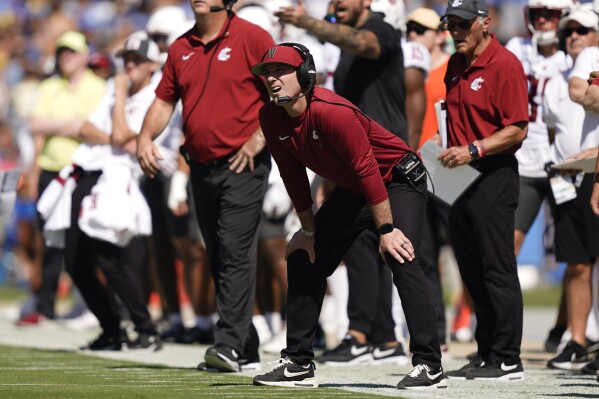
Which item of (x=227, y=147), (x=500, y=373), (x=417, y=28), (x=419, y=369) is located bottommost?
(x=500, y=373)

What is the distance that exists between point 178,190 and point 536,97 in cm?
299

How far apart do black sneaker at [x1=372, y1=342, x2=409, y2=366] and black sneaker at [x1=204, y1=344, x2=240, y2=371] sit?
1.47m

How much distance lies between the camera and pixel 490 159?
28.8 feet

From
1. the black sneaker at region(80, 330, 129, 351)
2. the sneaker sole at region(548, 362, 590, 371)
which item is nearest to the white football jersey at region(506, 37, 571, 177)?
the sneaker sole at region(548, 362, 590, 371)

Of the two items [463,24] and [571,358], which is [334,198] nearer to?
[463,24]

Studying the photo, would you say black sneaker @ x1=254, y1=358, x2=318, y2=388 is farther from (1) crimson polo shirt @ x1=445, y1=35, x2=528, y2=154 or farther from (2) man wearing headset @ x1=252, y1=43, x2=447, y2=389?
(1) crimson polo shirt @ x1=445, y1=35, x2=528, y2=154

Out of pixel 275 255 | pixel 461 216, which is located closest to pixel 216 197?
pixel 461 216

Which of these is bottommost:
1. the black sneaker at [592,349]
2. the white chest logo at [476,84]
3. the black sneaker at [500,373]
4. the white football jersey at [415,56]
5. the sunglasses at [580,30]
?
the black sneaker at [592,349]

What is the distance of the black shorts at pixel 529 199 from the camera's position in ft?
34.5

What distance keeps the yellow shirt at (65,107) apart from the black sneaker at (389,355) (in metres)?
4.71

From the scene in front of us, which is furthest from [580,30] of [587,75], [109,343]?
[109,343]

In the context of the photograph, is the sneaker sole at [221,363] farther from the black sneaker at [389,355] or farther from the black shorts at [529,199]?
the black shorts at [529,199]

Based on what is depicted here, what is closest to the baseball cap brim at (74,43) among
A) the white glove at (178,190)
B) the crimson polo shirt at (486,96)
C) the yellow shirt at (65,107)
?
the yellow shirt at (65,107)

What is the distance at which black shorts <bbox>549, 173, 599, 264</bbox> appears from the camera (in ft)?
33.3
